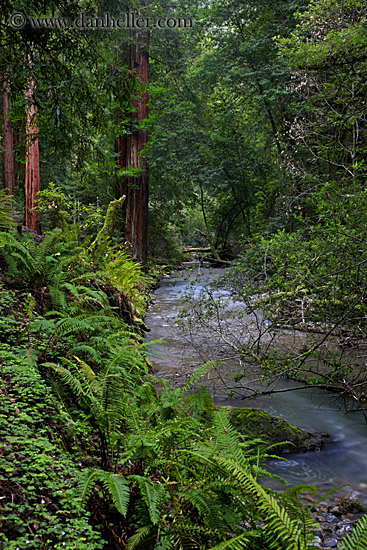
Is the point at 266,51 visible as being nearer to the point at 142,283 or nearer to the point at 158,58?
the point at 158,58

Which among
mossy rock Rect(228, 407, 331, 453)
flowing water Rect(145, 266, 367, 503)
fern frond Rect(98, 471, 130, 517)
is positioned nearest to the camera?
fern frond Rect(98, 471, 130, 517)

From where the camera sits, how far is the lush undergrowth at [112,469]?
2.37m

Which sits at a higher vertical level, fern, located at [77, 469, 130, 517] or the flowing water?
fern, located at [77, 469, 130, 517]

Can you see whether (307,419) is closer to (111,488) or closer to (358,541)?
(358,541)

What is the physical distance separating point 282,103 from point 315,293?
11198 millimetres

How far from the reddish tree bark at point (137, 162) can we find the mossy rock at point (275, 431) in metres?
8.49

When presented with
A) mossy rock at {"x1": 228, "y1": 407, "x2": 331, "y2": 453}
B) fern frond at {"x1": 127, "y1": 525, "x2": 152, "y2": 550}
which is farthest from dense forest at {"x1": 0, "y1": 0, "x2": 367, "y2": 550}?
mossy rock at {"x1": 228, "y1": 407, "x2": 331, "y2": 453}

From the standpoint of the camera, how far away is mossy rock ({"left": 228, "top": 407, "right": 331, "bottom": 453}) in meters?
5.10

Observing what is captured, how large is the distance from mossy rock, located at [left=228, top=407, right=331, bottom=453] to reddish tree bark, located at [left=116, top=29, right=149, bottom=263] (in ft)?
27.8

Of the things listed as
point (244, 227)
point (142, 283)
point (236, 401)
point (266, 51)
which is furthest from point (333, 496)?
point (244, 227)

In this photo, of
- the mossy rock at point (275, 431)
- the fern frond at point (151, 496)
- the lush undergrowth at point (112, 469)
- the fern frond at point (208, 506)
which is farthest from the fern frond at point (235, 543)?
the mossy rock at point (275, 431)

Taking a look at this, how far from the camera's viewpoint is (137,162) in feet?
43.0

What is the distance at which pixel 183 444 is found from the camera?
128 inches

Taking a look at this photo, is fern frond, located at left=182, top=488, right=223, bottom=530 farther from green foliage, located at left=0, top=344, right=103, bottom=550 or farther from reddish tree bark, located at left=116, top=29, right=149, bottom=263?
reddish tree bark, located at left=116, top=29, right=149, bottom=263
